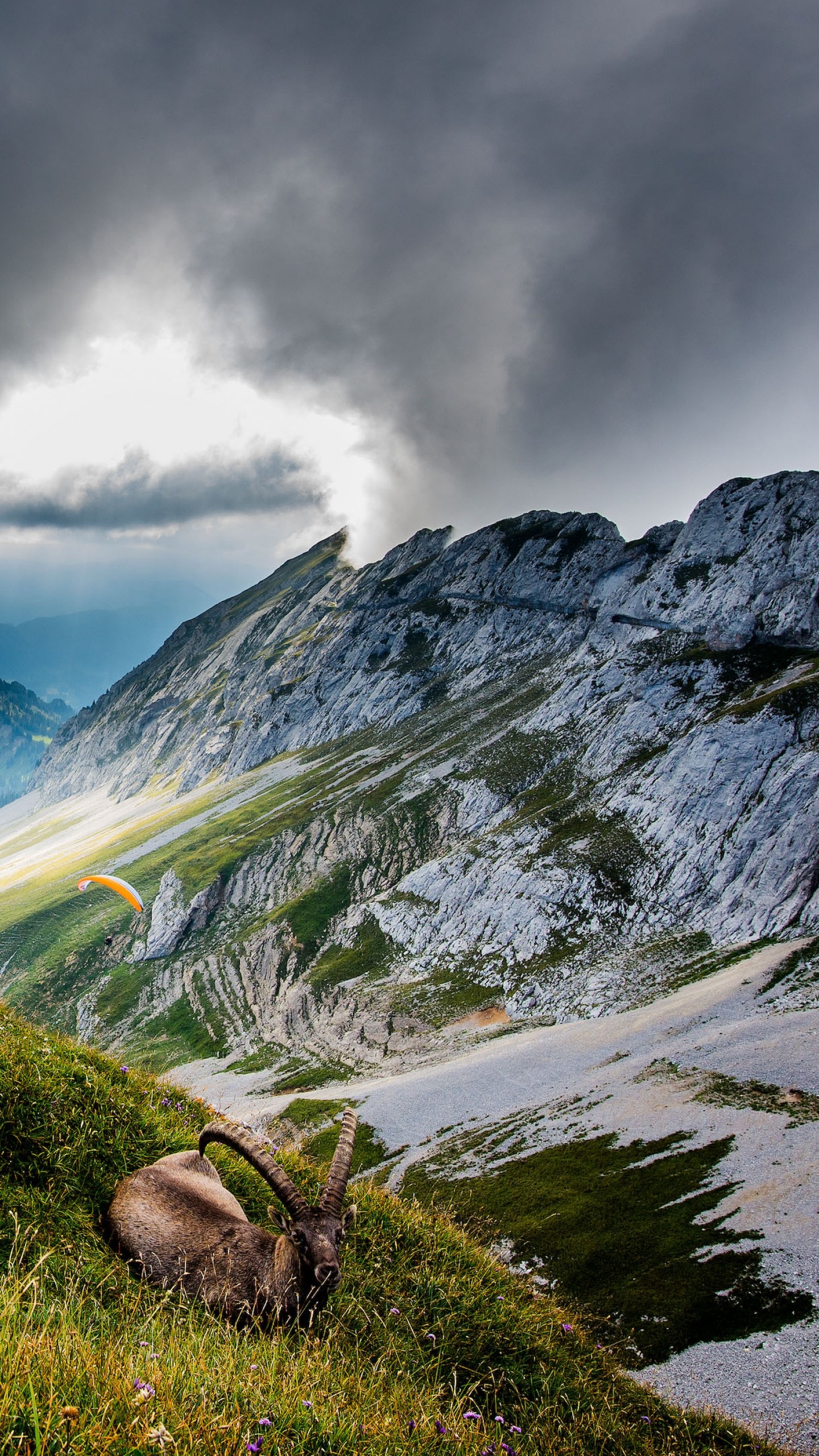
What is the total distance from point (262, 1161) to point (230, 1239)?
122 centimetres

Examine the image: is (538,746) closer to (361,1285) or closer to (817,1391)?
(817,1391)

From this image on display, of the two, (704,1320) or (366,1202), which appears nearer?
(366,1202)

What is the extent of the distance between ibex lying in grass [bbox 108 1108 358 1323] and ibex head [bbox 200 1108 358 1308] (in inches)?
0.4

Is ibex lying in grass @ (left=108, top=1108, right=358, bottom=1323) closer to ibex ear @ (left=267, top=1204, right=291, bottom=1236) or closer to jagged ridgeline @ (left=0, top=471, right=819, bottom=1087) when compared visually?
ibex ear @ (left=267, top=1204, right=291, bottom=1236)

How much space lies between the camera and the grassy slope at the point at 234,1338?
3.79m

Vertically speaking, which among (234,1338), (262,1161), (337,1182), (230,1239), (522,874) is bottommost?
(522,874)

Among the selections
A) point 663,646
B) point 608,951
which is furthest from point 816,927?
point 663,646

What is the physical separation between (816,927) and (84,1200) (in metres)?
106

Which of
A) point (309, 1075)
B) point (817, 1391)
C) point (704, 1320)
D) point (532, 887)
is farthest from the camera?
point (532, 887)

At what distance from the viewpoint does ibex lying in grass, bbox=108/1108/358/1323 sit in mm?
7543

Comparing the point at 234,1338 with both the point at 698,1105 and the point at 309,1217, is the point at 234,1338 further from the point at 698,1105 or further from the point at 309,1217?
the point at 698,1105

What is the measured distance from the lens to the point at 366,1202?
1000 centimetres

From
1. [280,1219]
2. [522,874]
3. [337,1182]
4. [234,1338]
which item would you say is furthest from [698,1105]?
[234,1338]

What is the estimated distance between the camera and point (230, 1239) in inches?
326
